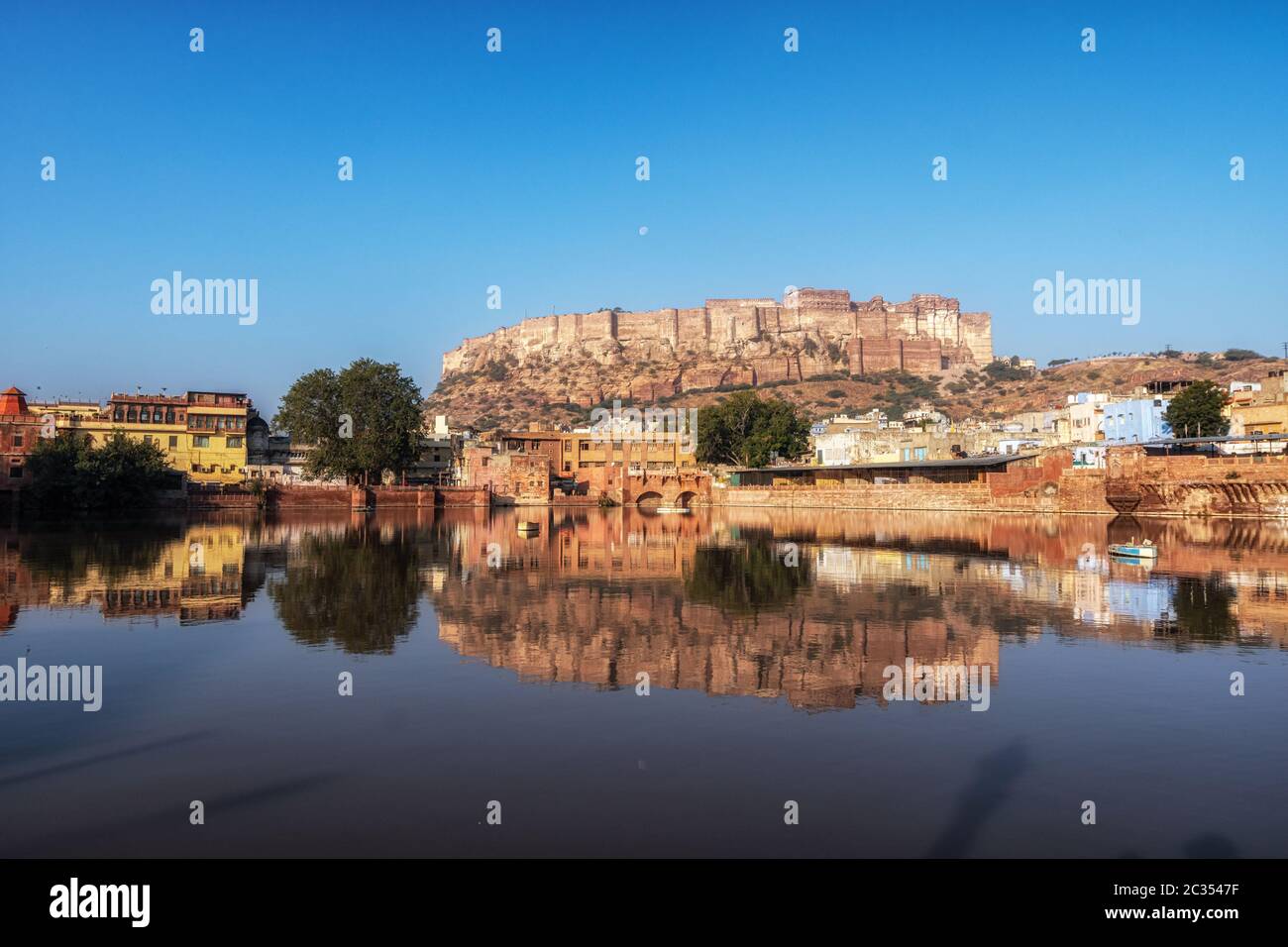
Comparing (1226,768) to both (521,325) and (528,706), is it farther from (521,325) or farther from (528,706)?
(521,325)

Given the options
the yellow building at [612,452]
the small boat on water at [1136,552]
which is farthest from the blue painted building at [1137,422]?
the small boat on water at [1136,552]

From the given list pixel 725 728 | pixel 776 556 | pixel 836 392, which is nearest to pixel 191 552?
pixel 776 556

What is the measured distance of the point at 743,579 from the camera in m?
24.2

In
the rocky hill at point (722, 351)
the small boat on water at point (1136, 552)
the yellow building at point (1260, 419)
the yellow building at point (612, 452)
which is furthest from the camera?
the rocky hill at point (722, 351)

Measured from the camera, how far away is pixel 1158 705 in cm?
1098

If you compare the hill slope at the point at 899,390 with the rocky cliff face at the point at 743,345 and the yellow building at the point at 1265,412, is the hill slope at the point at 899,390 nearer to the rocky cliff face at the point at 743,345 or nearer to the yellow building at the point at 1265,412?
the rocky cliff face at the point at 743,345

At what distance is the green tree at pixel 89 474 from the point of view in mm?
52312

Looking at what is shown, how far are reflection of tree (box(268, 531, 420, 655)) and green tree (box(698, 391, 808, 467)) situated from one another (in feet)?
175

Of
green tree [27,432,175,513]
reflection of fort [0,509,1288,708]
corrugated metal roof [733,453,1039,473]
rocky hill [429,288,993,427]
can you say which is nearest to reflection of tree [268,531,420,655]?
reflection of fort [0,509,1288,708]

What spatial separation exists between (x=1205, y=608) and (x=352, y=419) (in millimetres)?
60535

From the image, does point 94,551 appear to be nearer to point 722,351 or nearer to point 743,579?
point 743,579

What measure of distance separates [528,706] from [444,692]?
1.30m

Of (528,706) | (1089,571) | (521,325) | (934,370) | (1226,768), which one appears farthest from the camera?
(521,325)

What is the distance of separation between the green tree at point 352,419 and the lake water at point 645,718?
149 ft
